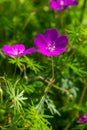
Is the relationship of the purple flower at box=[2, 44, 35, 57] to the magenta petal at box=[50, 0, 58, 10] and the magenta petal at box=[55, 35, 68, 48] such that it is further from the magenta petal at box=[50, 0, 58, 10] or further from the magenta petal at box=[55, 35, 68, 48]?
the magenta petal at box=[50, 0, 58, 10]

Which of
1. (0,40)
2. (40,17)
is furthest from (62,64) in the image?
(40,17)

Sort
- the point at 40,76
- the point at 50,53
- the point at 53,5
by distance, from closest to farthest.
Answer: the point at 50,53
the point at 40,76
the point at 53,5

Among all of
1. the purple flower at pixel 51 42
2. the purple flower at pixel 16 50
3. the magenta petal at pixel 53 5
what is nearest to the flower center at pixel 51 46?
the purple flower at pixel 51 42

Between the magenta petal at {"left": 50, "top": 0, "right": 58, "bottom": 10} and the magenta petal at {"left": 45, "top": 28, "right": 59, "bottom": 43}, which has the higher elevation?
the magenta petal at {"left": 50, "top": 0, "right": 58, "bottom": 10}

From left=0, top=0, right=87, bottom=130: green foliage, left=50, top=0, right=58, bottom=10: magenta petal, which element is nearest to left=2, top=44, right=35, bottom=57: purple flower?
left=0, top=0, right=87, bottom=130: green foliage

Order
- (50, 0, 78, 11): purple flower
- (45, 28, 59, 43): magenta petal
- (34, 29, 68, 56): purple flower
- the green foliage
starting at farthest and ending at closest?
(50, 0, 78, 11): purple flower, (45, 28, 59, 43): magenta petal, (34, 29, 68, 56): purple flower, the green foliage

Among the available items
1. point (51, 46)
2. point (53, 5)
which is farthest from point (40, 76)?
point (53, 5)

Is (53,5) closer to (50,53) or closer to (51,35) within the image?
(51,35)

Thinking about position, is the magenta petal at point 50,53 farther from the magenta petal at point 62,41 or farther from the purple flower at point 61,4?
the purple flower at point 61,4

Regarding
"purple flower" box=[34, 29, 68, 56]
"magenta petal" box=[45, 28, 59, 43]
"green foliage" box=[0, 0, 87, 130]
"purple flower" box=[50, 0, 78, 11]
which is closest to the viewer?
"green foliage" box=[0, 0, 87, 130]
